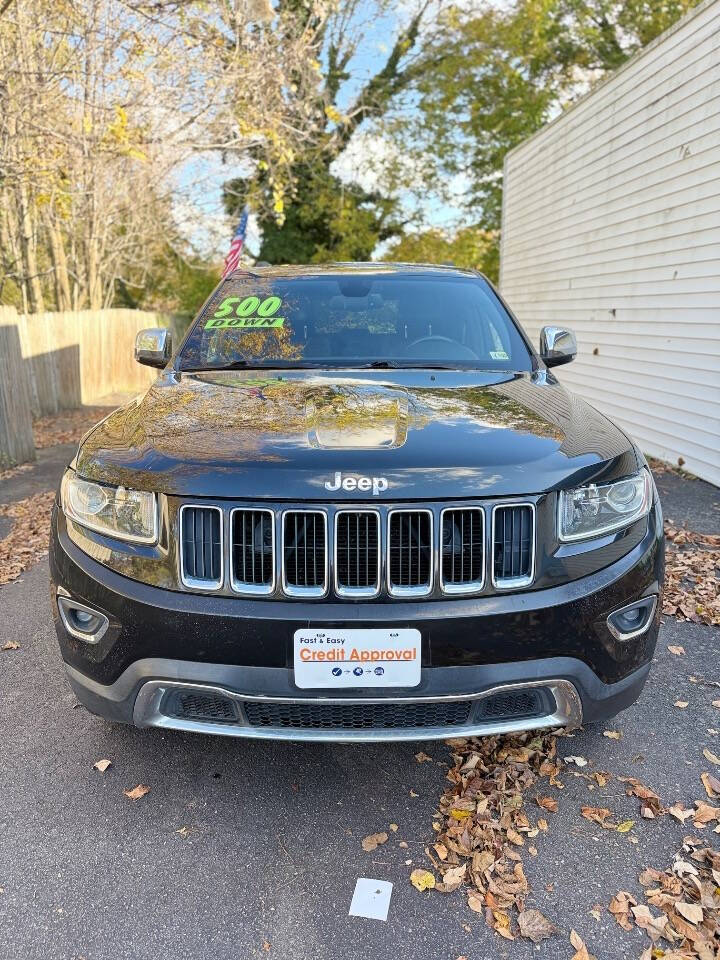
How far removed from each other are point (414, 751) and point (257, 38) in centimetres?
973

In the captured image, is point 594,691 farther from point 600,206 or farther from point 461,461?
point 600,206

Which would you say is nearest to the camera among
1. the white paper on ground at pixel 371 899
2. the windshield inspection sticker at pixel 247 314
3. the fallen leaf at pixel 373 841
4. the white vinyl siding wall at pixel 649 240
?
the white paper on ground at pixel 371 899

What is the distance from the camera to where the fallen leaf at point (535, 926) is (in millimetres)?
1965

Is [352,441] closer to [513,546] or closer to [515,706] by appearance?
[513,546]


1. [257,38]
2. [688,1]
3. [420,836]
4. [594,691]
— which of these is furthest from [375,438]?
[688,1]

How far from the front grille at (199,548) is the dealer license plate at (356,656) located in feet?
1.08

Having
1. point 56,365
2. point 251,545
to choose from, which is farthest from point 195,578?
point 56,365

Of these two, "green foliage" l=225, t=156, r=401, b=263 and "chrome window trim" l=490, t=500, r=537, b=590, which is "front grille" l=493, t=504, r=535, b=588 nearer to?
"chrome window trim" l=490, t=500, r=537, b=590

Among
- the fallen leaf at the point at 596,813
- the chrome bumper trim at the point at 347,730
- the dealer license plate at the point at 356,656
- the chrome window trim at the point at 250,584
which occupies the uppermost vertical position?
the chrome window trim at the point at 250,584

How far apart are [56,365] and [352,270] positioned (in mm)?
10771

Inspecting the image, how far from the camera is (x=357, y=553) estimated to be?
2092 mm

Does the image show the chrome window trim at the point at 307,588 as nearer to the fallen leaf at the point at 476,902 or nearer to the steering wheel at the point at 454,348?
the fallen leaf at the point at 476,902

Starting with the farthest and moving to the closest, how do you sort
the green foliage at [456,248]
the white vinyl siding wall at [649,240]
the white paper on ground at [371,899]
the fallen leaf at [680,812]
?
the green foliage at [456,248] < the white vinyl siding wall at [649,240] < the fallen leaf at [680,812] < the white paper on ground at [371,899]

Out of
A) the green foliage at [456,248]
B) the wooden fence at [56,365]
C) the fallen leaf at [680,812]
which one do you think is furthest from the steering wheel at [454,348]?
the green foliage at [456,248]
